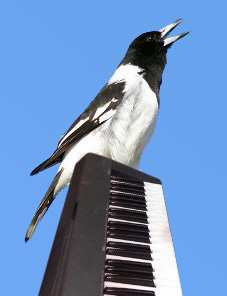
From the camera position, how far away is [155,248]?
1.37 m

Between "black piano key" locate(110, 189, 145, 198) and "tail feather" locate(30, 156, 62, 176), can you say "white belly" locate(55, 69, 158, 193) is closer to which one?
"tail feather" locate(30, 156, 62, 176)

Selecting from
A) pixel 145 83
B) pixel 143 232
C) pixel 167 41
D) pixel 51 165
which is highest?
pixel 167 41

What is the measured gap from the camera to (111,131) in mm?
2488

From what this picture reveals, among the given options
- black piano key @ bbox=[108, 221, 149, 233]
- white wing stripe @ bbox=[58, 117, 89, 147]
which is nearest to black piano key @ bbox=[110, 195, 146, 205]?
black piano key @ bbox=[108, 221, 149, 233]

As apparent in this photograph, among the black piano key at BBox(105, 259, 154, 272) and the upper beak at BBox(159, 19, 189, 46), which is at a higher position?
the upper beak at BBox(159, 19, 189, 46)

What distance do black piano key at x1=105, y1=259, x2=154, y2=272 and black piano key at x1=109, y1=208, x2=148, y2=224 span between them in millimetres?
196

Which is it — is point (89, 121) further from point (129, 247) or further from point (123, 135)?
point (129, 247)

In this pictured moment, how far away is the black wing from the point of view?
8.33ft

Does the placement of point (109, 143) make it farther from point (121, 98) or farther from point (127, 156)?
point (121, 98)

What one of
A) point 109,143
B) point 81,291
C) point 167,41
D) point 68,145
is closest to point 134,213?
point 81,291

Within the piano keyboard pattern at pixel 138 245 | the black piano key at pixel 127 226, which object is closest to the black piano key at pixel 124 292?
the piano keyboard pattern at pixel 138 245

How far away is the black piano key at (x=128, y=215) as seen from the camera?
1.43 m

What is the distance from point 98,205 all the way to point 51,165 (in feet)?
4.05

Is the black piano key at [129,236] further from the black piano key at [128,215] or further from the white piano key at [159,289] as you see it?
the white piano key at [159,289]
